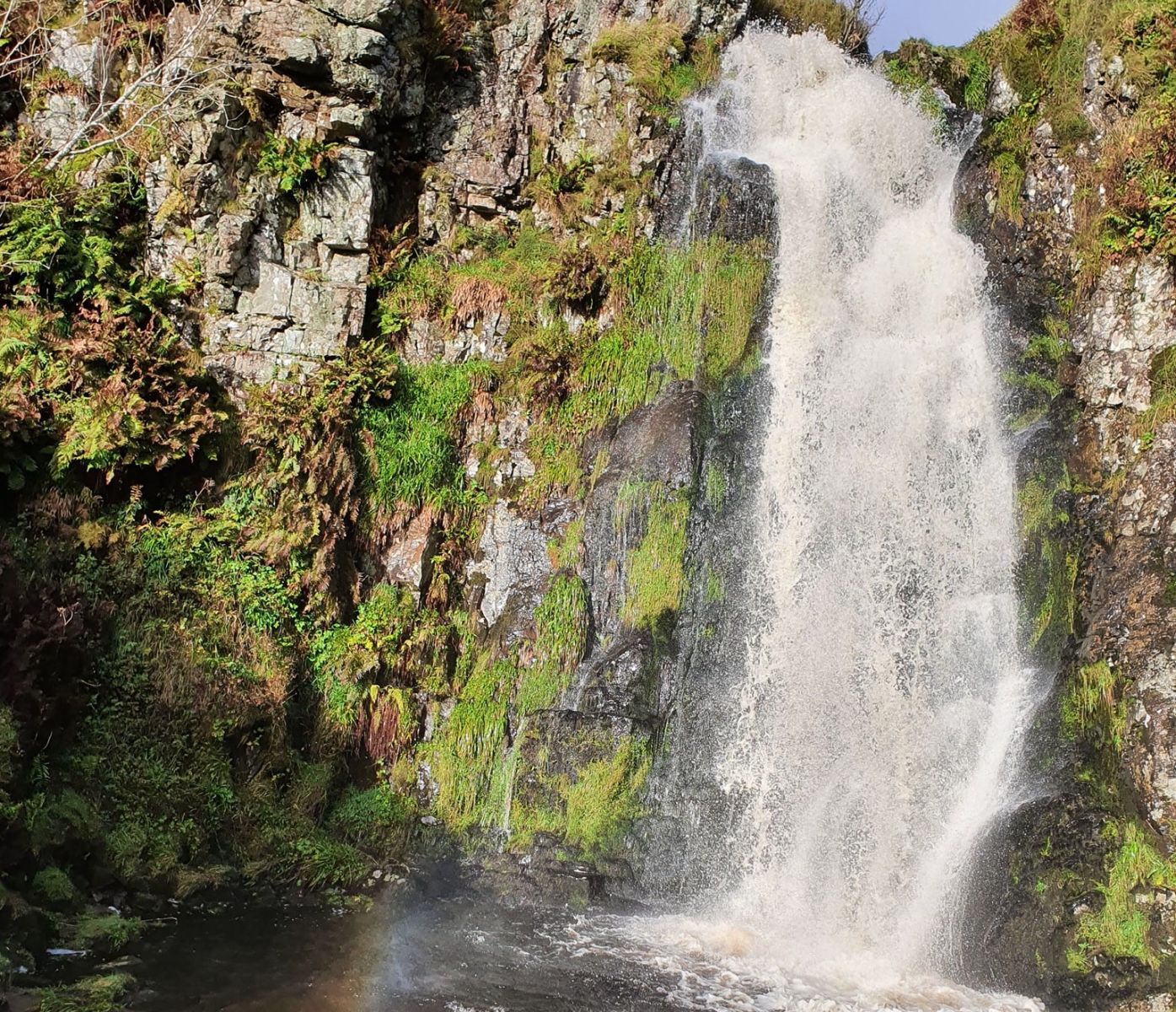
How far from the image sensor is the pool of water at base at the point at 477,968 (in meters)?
6.37

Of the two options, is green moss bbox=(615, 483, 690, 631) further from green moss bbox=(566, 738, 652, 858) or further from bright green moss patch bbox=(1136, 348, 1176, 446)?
bright green moss patch bbox=(1136, 348, 1176, 446)

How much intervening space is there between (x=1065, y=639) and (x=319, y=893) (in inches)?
311

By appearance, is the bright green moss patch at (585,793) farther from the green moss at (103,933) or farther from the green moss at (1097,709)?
the green moss at (1097,709)

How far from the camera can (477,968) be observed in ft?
23.3

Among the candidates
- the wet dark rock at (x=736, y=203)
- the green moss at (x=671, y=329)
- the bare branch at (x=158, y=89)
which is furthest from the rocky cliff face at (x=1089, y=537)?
the bare branch at (x=158, y=89)

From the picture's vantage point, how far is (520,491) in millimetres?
11711

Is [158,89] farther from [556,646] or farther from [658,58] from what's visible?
[556,646]

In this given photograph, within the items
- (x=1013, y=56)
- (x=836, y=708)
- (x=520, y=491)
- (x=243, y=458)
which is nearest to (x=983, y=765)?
(x=836, y=708)

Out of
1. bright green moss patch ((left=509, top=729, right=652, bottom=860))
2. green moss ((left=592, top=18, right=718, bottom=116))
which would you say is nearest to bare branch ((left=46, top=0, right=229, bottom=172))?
green moss ((left=592, top=18, right=718, bottom=116))

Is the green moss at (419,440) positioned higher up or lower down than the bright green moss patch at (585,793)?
higher up

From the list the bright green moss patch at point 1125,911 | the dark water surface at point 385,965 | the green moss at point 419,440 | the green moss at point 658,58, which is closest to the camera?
the dark water surface at point 385,965

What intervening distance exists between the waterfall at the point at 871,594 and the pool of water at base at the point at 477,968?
1.75 feet

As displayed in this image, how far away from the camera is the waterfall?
8.62 m

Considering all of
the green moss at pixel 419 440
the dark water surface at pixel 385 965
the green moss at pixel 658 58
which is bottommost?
the dark water surface at pixel 385 965
